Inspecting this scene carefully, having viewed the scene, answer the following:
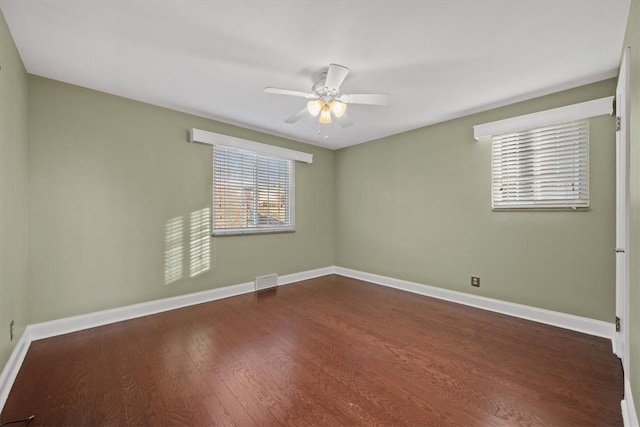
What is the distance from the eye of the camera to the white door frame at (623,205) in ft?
5.48

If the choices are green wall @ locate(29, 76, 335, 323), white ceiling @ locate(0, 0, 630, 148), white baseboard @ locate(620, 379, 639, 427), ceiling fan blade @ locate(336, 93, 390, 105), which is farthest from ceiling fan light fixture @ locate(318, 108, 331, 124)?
white baseboard @ locate(620, 379, 639, 427)

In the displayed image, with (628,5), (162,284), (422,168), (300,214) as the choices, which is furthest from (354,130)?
(162,284)

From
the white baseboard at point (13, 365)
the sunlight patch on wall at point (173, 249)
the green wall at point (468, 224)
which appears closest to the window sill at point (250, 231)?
the sunlight patch on wall at point (173, 249)

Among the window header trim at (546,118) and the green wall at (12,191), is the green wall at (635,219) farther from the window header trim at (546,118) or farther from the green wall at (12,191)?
the green wall at (12,191)

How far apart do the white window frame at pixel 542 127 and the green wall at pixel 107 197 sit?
3.29m

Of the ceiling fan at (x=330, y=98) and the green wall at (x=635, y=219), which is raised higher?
the ceiling fan at (x=330, y=98)

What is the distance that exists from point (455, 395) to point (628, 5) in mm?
2565

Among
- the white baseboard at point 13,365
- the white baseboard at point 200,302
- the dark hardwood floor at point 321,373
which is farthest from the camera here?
the white baseboard at point 200,302

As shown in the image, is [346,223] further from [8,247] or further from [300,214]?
[8,247]

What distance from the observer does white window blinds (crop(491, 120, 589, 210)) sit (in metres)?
2.62

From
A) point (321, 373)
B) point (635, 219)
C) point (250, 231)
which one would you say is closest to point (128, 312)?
point (250, 231)

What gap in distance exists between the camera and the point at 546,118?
2754 mm

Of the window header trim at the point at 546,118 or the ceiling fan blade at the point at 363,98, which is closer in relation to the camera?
the ceiling fan blade at the point at 363,98

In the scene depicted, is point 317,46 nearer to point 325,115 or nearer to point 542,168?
point 325,115
